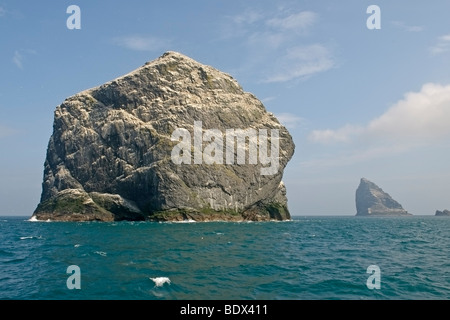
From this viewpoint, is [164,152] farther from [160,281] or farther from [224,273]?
[160,281]

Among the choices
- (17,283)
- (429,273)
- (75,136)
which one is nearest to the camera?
(17,283)

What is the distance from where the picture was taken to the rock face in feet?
338

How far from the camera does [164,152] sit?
10381 centimetres

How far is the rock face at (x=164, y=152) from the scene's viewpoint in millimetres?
102938

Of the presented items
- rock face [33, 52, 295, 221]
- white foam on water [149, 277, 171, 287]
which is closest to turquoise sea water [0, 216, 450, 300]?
white foam on water [149, 277, 171, 287]

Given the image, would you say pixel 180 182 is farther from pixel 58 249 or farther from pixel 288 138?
pixel 58 249

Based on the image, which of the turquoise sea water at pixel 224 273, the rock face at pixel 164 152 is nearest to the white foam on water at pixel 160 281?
the turquoise sea water at pixel 224 273

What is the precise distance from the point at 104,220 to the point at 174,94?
4568 cm

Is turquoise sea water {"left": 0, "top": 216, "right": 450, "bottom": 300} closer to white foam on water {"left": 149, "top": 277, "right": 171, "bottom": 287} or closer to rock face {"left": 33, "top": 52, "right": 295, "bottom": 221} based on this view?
white foam on water {"left": 149, "top": 277, "right": 171, "bottom": 287}

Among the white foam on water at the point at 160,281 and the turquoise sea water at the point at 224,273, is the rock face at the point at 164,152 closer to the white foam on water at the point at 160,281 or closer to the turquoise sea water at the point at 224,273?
the turquoise sea water at the point at 224,273

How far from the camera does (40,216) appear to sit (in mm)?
111938

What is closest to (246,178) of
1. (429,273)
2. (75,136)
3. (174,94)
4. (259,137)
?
(259,137)

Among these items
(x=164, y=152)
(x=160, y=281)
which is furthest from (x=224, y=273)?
(x=164, y=152)

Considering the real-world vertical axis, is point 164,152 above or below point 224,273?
above
